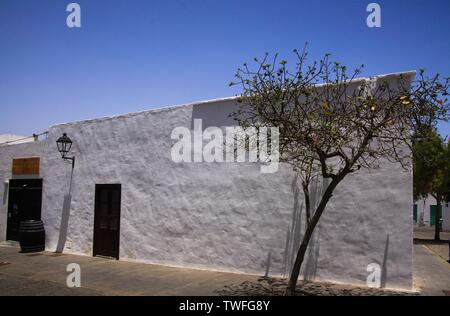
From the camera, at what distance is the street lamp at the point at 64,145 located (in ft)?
37.1

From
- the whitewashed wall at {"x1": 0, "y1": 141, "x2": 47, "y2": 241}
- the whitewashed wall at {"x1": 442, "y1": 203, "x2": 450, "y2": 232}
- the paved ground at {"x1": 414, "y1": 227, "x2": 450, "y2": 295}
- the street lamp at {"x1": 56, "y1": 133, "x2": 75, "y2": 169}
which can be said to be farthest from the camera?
the whitewashed wall at {"x1": 442, "y1": 203, "x2": 450, "y2": 232}

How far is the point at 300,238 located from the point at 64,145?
25.7 feet

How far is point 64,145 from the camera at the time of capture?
38.2 ft

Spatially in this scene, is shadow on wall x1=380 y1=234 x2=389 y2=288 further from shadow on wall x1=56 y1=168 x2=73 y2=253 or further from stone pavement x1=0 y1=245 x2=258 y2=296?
shadow on wall x1=56 y1=168 x2=73 y2=253

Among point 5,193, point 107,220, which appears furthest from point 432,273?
point 5,193

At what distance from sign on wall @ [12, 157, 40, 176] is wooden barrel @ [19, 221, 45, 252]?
183 cm

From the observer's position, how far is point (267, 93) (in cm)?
637

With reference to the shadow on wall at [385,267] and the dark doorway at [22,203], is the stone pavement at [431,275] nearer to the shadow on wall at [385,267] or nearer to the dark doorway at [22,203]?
the shadow on wall at [385,267]

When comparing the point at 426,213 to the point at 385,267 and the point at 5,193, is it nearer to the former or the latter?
the point at 385,267

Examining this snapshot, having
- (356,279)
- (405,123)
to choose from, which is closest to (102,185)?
(356,279)

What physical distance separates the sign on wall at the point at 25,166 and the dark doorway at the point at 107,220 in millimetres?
3060

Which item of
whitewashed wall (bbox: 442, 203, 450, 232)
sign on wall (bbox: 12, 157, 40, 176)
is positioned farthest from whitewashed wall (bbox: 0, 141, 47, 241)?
whitewashed wall (bbox: 442, 203, 450, 232)

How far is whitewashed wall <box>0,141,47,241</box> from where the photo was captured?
1301 centimetres
